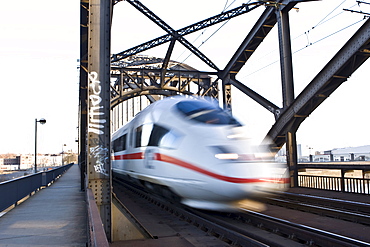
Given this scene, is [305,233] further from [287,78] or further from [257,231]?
[287,78]

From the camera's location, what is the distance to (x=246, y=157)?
8242mm

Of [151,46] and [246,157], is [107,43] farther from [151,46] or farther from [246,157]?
[151,46]

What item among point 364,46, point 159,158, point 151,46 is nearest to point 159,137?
point 159,158

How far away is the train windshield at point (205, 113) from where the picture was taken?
937cm

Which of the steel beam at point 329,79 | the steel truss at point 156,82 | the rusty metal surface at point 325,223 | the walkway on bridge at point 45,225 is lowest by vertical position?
the rusty metal surface at point 325,223

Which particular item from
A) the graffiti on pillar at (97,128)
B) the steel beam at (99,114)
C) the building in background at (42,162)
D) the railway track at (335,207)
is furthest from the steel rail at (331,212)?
the building in background at (42,162)

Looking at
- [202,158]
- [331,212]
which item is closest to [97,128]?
[202,158]

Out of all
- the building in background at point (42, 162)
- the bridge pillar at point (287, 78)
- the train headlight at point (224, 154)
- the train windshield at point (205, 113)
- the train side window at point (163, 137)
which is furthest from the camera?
the building in background at point (42, 162)

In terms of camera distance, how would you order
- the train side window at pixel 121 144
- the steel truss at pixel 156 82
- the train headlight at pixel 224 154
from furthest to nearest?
the steel truss at pixel 156 82 < the train side window at pixel 121 144 < the train headlight at pixel 224 154

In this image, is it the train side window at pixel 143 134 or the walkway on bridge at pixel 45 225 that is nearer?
the walkway on bridge at pixel 45 225

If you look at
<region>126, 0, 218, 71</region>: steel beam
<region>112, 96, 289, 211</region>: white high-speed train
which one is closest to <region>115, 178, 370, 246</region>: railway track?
<region>112, 96, 289, 211</region>: white high-speed train

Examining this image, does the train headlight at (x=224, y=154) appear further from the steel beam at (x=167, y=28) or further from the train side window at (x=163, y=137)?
the steel beam at (x=167, y=28)

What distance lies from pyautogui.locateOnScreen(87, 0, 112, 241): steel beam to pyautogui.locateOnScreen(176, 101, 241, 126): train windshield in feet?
8.85

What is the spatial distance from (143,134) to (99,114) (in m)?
4.20
